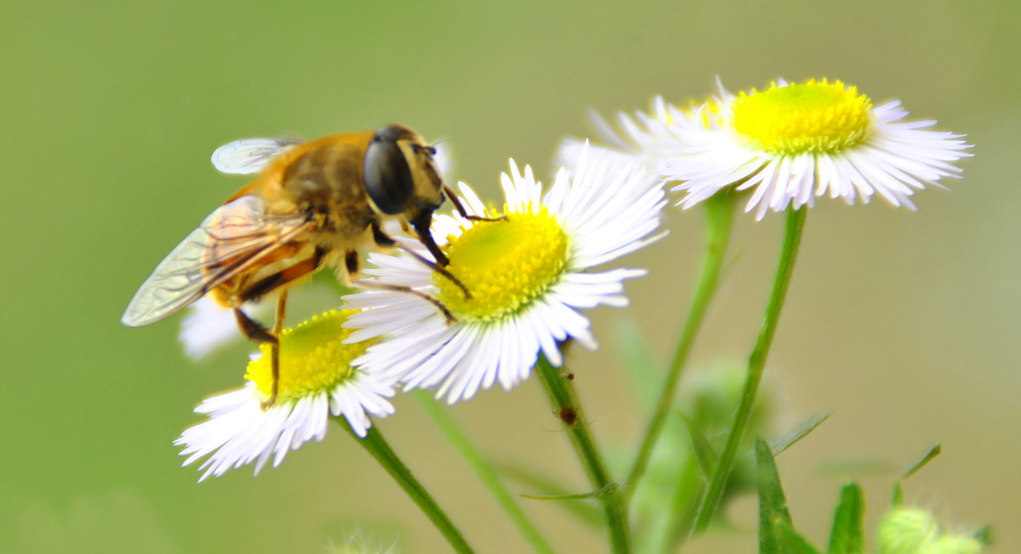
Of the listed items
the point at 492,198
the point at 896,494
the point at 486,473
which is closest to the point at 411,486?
the point at 486,473

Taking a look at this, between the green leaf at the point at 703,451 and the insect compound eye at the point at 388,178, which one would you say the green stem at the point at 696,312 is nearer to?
the green leaf at the point at 703,451

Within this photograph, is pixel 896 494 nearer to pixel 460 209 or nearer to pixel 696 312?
pixel 696 312

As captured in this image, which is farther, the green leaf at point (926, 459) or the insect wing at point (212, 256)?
the insect wing at point (212, 256)

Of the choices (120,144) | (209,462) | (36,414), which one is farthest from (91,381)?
(209,462)

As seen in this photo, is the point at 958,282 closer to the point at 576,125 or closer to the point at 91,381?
the point at 576,125

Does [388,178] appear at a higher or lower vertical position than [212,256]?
higher

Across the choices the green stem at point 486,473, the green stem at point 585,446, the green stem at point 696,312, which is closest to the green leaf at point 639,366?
the green stem at point 696,312

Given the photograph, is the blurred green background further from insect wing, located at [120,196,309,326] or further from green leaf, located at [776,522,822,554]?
green leaf, located at [776,522,822,554]
